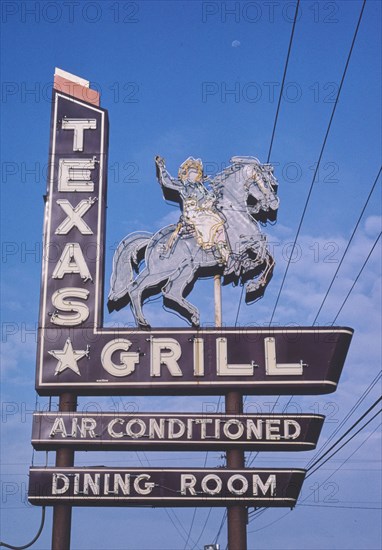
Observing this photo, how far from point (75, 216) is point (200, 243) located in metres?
2.82

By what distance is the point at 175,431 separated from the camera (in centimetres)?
1862

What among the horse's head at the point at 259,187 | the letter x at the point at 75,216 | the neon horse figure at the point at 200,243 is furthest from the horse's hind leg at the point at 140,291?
the horse's head at the point at 259,187

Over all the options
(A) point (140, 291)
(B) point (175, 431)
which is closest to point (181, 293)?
(A) point (140, 291)

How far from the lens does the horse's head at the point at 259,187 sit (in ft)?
69.7

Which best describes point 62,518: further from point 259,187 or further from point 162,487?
point 259,187

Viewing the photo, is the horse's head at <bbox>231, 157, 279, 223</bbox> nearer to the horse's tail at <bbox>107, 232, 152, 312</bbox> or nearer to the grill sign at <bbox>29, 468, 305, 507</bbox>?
the horse's tail at <bbox>107, 232, 152, 312</bbox>

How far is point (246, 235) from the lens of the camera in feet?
69.1

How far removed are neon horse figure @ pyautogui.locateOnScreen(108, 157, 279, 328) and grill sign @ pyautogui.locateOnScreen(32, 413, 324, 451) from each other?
2262 mm

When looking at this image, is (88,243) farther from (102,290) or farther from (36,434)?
(36,434)

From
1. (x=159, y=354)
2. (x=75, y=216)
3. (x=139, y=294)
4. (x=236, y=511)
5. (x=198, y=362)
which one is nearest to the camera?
(x=236, y=511)

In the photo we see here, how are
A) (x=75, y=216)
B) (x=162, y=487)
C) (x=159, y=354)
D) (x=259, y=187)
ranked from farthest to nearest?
(x=259, y=187), (x=75, y=216), (x=159, y=354), (x=162, y=487)

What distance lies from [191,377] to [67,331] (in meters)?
2.79

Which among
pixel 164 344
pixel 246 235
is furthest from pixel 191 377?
pixel 246 235

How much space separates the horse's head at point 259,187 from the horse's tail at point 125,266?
2.50 m
